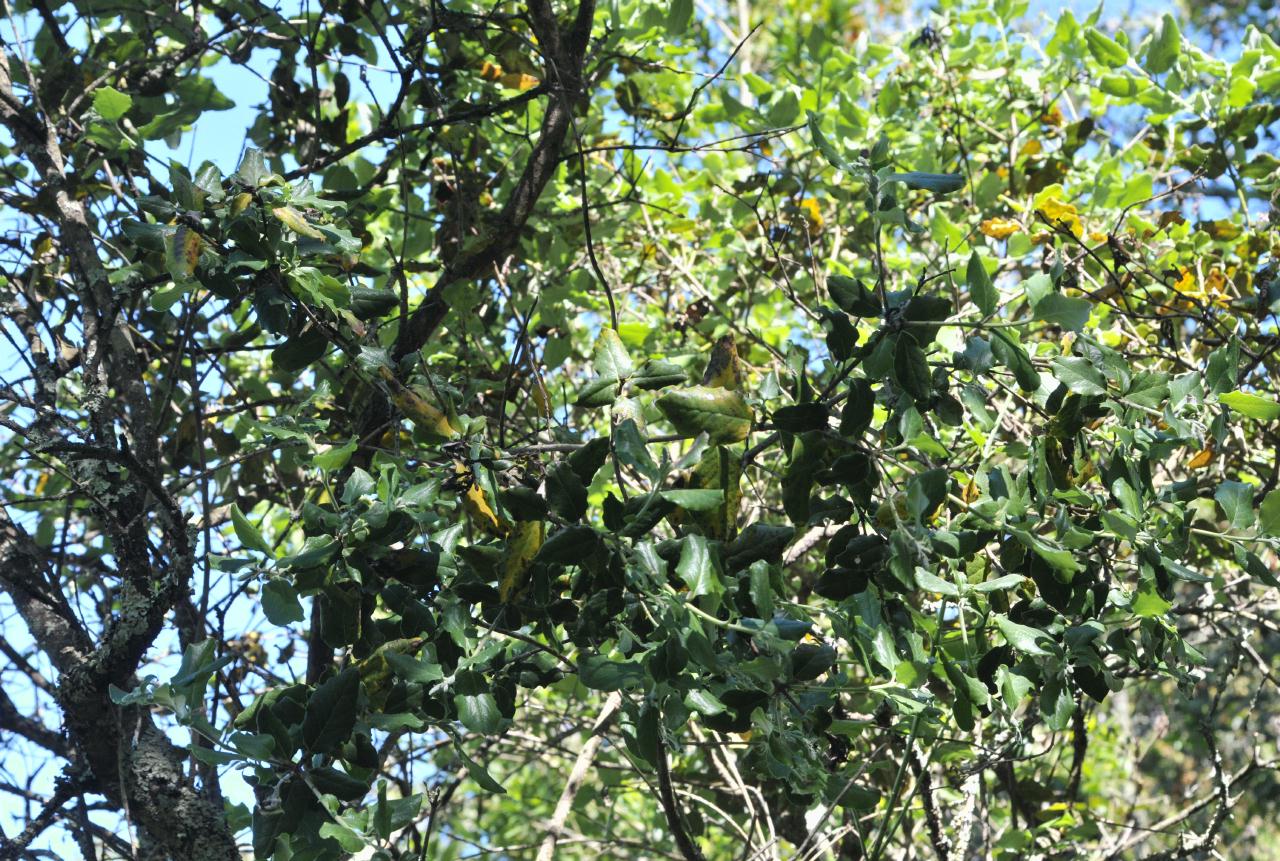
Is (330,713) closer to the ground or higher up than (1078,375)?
closer to the ground

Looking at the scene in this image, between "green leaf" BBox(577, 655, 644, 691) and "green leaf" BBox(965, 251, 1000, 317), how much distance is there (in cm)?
58

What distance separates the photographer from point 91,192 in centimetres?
259

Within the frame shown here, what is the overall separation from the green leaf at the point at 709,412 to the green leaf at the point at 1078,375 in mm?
388

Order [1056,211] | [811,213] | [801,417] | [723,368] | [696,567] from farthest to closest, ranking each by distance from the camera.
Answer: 1. [811,213]
2. [1056,211]
3. [723,368]
4. [801,417]
5. [696,567]

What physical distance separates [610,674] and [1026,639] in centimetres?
51

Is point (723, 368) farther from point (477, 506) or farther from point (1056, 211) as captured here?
point (1056, 211)

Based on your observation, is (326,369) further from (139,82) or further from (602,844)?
(602,844)

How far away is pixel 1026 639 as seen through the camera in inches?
58.3

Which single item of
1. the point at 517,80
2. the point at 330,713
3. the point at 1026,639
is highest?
the point at 517,80

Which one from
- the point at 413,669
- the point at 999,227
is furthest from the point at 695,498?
the point at 999,227

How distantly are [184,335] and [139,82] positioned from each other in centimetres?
87

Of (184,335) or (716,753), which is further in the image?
(716,753)

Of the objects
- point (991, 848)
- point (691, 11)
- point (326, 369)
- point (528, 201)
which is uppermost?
point (691, 11)

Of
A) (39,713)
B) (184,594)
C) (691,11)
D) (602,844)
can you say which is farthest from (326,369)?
(39,713)
